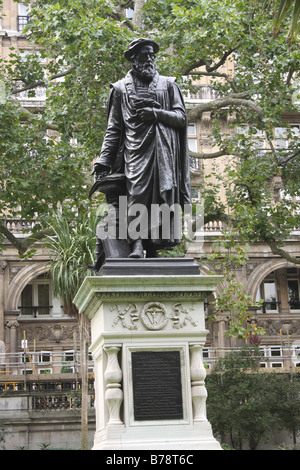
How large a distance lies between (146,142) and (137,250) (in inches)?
49.1

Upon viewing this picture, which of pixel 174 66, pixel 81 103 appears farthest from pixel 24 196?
pixel 174 66

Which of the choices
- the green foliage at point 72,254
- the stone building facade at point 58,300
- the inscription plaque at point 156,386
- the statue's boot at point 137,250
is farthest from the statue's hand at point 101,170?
the stone building facade at point 58,300

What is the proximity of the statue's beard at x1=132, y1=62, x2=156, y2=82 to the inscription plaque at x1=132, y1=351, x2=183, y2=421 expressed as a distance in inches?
125

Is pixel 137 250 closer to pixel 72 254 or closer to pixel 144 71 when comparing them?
pixel 144 71

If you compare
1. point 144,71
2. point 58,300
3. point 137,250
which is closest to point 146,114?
point 144,71

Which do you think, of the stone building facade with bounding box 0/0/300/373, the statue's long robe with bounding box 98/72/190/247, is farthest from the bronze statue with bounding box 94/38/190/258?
the stone building facade with bounding box 0/0/300/373

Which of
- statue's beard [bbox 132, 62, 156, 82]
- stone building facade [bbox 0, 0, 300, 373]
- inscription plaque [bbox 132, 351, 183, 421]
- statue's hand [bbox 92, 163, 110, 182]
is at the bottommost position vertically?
inscription plaque [bbox 132, 351, 183, 421]

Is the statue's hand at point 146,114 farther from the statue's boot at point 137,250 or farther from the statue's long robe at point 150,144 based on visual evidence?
the statue's boot at point 137,250

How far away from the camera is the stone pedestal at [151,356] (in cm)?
794

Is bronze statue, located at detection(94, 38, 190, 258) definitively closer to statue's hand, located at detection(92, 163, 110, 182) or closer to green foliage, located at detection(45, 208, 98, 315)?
statue's hand, located at detection(92, 163, 110, 182)

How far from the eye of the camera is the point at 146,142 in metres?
9.11

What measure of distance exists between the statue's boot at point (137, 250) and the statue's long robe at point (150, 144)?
238mm

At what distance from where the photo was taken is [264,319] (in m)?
39.1

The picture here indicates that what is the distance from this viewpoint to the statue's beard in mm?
9266
